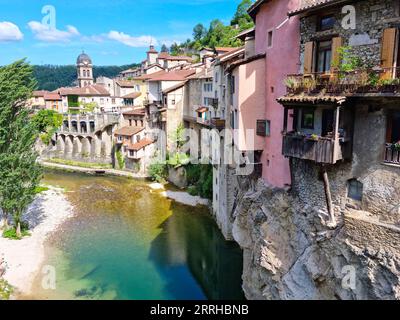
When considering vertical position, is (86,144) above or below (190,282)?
above

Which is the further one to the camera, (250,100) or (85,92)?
(85,92)

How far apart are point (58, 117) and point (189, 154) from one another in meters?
36.6

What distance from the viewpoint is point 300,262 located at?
55.2 feet

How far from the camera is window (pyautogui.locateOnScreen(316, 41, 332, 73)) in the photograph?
15336mm

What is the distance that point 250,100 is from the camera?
819 inches

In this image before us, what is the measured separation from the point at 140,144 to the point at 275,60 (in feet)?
137

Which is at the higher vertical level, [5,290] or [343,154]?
[343,154]

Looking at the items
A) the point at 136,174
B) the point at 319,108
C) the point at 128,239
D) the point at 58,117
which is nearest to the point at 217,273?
the point at 128,239

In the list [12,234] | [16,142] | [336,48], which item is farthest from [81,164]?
[336,48]

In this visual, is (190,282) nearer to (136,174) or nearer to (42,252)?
(42,252)

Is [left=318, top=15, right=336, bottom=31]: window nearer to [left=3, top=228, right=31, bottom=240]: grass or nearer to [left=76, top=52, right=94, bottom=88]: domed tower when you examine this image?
[left=3, top=228, right=31, bottom=240]: grass

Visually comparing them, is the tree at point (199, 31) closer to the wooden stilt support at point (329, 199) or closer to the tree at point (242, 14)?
the tree at point (242, 14)

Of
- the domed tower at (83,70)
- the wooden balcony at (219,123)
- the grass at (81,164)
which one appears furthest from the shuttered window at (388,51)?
the domed tower at (83,70)

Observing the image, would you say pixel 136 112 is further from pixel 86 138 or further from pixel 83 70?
pixel 83 70
